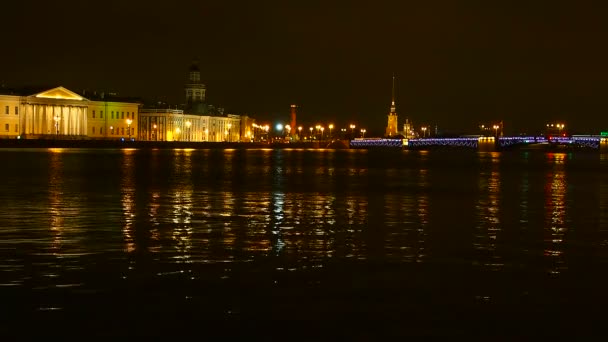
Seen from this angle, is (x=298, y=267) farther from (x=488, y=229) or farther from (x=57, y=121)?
(x=57, y=121)

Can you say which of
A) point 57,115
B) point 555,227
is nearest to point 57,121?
point 57,115

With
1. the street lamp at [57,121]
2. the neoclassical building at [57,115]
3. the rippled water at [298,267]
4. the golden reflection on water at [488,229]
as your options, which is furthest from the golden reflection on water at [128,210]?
the street lamp at [57,121]

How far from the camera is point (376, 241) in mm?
18172

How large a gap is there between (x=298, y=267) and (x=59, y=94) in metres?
143

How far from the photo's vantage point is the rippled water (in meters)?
10.6

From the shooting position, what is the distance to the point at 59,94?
150875 millimetres

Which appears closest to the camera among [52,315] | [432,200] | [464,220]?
[52,315]

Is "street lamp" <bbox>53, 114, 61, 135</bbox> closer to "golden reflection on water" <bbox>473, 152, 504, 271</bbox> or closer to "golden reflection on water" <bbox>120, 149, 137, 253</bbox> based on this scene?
"golden reflection on water" <bbox>120, 149, 137, 253</bbox>

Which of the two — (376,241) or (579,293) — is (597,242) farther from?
(579,293)

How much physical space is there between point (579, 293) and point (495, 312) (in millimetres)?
1952

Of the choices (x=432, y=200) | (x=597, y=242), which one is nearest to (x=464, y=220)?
(x=597, y=242)

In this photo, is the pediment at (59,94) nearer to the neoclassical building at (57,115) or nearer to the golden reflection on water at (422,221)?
the neoclassical building at (57,115)

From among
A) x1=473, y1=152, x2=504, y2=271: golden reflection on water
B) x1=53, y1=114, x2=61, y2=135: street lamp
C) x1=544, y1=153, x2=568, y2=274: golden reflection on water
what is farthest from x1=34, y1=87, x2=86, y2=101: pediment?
x1=473, y1=152, x2=504, y2=271: golden reflection on water

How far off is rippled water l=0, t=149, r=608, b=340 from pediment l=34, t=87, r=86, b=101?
414 feet
